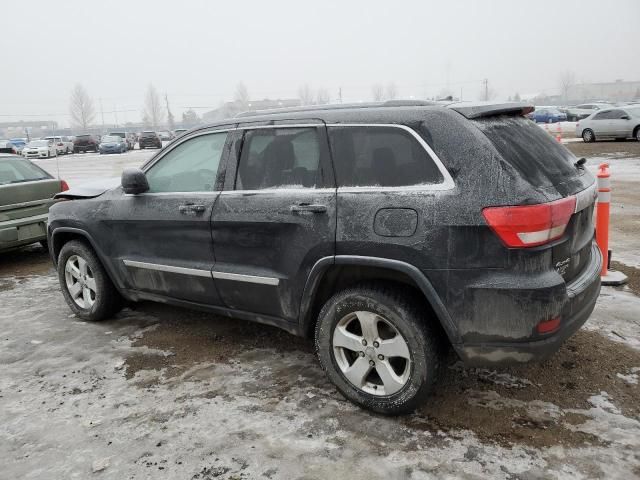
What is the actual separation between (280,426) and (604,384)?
2047 millimetres

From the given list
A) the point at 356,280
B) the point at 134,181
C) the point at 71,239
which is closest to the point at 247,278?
the point at 356,280

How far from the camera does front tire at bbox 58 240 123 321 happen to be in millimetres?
4801

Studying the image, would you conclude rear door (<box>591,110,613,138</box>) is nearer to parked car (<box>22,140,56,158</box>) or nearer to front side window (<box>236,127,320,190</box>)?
front side window (<box>236,127,320,190</box>)

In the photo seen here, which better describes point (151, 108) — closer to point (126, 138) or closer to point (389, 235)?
point (126, 138)

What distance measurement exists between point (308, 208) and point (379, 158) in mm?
525

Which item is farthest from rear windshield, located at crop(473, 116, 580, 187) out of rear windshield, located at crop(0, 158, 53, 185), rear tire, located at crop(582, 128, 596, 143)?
rear tire, located at crop(582, 128, 596, 143)

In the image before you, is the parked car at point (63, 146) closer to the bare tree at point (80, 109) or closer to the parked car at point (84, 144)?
the parked car at point (84, 144)

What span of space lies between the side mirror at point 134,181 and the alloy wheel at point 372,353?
2027mm

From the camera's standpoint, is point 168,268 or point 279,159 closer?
point 279,159

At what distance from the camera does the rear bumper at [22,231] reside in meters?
6.72

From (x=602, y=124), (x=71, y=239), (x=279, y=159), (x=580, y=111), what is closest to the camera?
(x=279, y=159)

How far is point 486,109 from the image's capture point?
3.09 meters

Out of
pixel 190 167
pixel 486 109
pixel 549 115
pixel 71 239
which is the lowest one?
pixel 549 115

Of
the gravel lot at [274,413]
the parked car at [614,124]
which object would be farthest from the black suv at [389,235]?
the parked car at [614,124]
